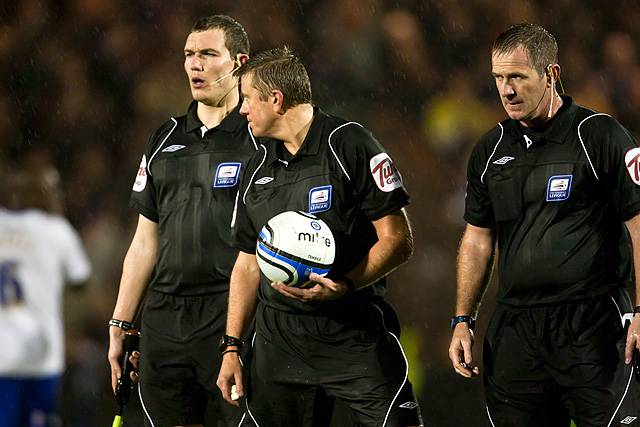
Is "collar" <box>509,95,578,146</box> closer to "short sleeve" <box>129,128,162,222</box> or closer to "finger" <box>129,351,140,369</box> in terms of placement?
"short sleeve" <box>129,128,162,222</box>

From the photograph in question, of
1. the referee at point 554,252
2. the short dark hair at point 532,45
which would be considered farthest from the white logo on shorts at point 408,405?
the short dark hair at point 532,45

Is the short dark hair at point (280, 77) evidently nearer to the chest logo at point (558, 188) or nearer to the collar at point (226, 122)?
the collar at point (226, 122)

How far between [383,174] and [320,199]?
8.0 inches

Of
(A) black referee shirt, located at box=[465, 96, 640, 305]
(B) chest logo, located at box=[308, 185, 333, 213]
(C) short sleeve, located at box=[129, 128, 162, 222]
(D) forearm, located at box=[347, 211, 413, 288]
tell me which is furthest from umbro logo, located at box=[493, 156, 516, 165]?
(C) short sleeve, located at box=[129, 128, 162, 222]

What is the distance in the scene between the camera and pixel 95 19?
5926mm

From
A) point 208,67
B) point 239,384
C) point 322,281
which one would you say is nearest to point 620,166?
point 322,281

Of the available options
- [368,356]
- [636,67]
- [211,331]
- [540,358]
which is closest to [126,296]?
[211,331]

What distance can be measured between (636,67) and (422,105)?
1.13 meters

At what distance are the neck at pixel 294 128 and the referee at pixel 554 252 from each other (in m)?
0.60

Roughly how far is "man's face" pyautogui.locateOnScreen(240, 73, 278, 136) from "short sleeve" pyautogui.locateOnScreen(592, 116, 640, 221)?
3.22ft

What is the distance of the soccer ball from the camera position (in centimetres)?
Answer: 306

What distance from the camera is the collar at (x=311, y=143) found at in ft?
10.8

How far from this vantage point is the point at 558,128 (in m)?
3.24

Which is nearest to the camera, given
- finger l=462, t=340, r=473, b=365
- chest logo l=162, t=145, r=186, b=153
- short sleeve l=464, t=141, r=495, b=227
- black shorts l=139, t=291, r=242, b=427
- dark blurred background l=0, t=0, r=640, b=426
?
finger l=462, t=340, r=473, b=365
